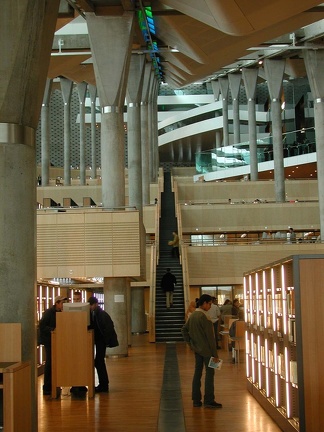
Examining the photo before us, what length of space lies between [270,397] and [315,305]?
2.69m

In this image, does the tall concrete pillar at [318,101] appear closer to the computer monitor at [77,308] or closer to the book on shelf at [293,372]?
the computer monitor at [77,308]

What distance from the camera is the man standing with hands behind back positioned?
1121 centimetres

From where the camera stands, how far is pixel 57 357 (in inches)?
516

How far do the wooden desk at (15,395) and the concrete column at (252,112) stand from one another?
39.3 metres

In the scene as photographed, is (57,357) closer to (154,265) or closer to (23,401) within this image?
(23,401)

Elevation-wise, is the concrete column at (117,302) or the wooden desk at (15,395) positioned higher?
the concrete column at (117,302)

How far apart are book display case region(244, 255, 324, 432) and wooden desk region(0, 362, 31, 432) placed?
9.38 feet

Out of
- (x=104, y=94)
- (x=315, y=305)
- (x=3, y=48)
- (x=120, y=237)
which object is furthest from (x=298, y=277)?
(x=104, y=94)

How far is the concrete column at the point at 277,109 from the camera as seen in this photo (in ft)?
134

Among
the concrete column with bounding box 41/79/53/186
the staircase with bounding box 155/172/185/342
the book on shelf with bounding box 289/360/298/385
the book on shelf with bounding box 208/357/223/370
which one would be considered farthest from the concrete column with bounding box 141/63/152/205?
the book on shelf with bounding box 289/360/298/385

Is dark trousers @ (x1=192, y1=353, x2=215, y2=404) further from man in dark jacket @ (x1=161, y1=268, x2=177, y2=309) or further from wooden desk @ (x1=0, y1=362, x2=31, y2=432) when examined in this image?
man in dark jacket @ (x1=161, y1=268, x2=177, y2=309)

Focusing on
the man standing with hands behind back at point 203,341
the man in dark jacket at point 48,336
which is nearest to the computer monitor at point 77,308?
the man in dark jacket at point 48,336

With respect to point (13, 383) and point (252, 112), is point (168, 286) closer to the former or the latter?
point (252, 112)

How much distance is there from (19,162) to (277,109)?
3496cm
